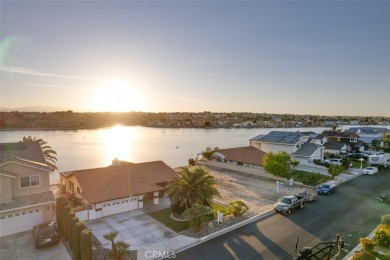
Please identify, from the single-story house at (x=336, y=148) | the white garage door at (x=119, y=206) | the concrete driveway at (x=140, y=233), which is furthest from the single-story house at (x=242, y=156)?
the concrete driveway at (x=140, y=233)

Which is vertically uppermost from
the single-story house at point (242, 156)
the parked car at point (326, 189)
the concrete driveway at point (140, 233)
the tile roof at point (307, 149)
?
the tile roof at point (307, 149)

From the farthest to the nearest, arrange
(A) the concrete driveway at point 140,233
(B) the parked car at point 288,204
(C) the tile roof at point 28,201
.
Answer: (B) the parked car at point 288,204
(C) the tile roof at point 28,201
(A) the concrete driveway at point 140,233

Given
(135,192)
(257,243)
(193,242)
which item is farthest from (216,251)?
(135,192)

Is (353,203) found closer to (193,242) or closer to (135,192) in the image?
(193,242)

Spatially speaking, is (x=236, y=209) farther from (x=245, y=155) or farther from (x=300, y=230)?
(x=245, y=155)

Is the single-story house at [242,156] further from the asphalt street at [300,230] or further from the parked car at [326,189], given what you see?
the asphalt street at [300,230]

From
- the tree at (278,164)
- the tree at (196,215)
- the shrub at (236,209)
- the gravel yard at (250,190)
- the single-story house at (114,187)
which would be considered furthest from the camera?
the tree at (278,164)

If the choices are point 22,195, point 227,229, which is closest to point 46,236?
point 22,195

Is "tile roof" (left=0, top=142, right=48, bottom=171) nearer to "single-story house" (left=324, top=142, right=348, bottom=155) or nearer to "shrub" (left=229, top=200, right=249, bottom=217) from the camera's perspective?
"shrub" (left=229, top=200, right=249, bottom=217)
